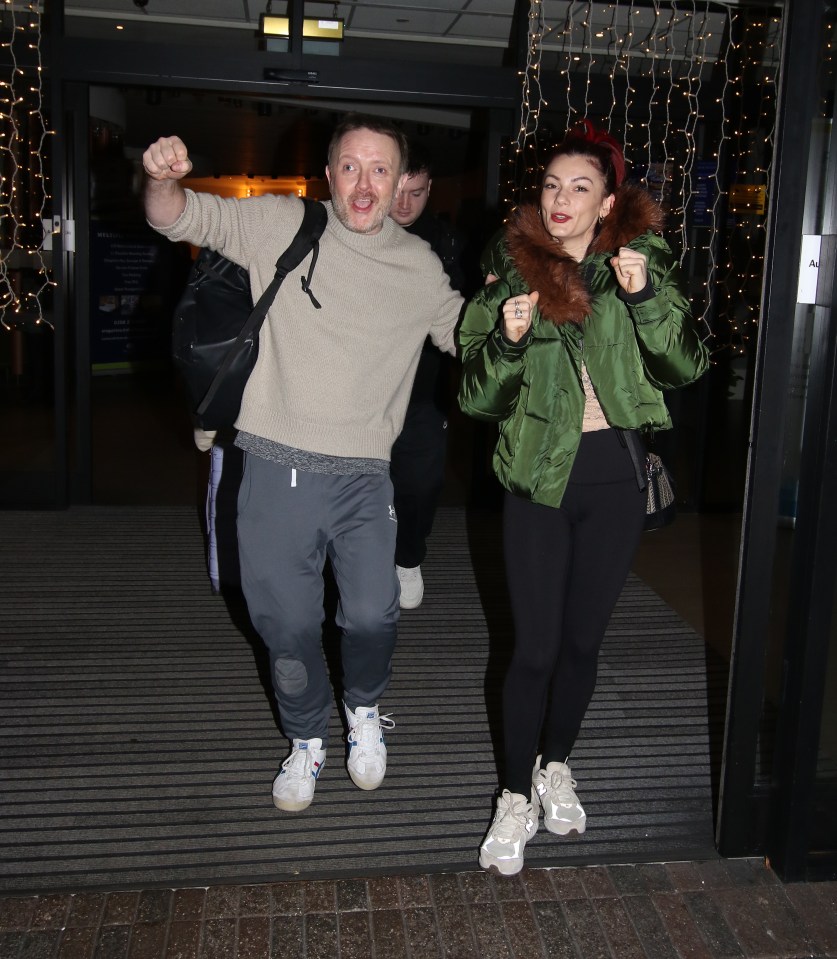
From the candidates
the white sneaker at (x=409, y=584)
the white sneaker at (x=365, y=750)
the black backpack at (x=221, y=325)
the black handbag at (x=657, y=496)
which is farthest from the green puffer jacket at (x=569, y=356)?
the white sneaker at (x=409, y=584)

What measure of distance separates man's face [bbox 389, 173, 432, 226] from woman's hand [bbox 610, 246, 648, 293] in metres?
1.46

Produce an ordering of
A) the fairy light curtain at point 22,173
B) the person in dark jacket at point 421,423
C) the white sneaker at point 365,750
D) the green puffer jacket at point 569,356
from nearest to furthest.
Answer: the green puffer jacket at point 569,356
the white sneaker at point 365,750
the person in dark jacket at point 421,423
the fairy light curtain at point 22,173

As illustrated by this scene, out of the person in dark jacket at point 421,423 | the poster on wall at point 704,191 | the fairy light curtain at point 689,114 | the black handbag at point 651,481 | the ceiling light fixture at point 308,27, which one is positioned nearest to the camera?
the black handbag at point 651,481

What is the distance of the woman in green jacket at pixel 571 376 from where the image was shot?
2125 millimetres

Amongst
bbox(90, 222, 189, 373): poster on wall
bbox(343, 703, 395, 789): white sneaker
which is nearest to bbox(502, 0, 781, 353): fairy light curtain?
bbox(343, 703, 395, 789): white sneaker

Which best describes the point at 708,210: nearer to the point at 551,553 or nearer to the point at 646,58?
the point at 646,58

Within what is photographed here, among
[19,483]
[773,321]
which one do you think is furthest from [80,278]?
[773,321]

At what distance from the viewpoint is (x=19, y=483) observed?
5.48 metres

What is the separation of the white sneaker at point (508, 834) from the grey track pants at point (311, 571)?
1.63 feet

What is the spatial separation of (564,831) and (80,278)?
4.07 metres

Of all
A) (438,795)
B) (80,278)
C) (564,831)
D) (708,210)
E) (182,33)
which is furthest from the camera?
(182,33)

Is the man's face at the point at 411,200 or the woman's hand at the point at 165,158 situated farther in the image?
the man's face at the point at 411,200

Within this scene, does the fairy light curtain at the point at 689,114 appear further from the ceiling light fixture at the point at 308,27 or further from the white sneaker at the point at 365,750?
the white sneaker at the point at 365,750

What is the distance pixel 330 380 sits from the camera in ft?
7.70
